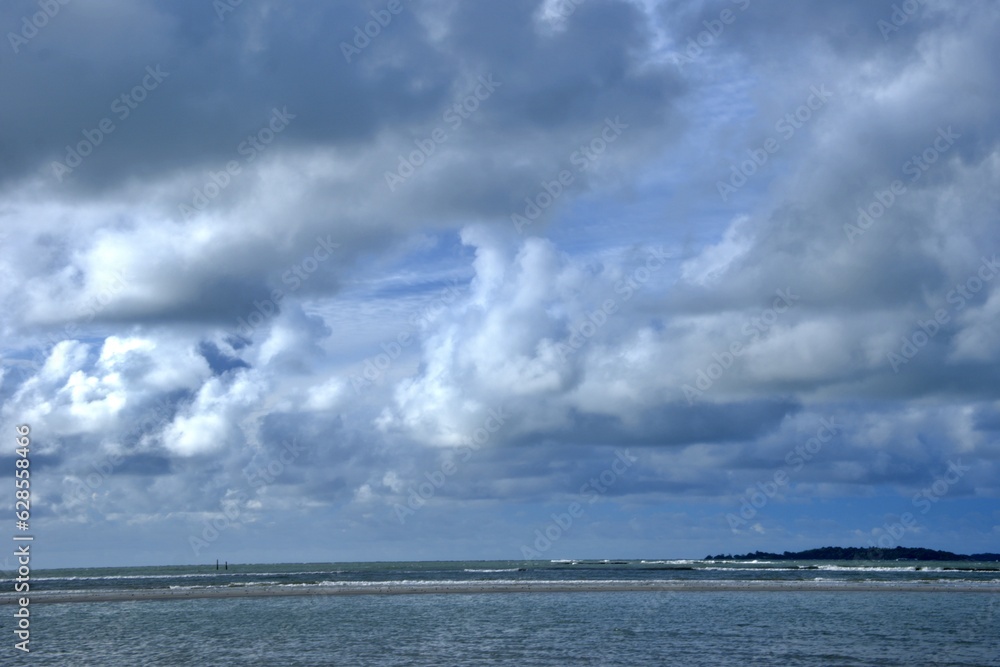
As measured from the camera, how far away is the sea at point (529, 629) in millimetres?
34688

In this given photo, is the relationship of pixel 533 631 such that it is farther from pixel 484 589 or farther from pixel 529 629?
pixel 484 589

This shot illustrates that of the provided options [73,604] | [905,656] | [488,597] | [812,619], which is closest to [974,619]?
[812,619]

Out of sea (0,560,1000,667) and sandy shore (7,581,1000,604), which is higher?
sea (0,560,1000,667)

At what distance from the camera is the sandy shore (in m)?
75.6

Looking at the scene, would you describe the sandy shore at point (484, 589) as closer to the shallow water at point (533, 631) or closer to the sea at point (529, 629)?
the sea at point (529, 629)

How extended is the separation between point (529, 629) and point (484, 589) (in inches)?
1431

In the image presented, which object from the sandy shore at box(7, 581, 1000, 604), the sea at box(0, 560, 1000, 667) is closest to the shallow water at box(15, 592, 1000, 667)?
the sea at box(0, 560, 1000, 667)

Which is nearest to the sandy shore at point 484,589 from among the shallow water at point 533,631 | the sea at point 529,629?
the sea at point 529,629

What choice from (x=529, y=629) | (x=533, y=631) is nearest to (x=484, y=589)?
(x=529, y=629)

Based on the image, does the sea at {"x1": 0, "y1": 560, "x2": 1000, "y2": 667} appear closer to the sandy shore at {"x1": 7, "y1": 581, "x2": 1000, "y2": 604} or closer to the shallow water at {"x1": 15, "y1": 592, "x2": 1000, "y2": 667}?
the shallow water at {"x1": 15, "y1": 592, "x2": 1000, "y2": 667}

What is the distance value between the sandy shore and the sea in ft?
9.56

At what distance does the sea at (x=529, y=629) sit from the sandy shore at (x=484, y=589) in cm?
291

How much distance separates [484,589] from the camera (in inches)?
3130

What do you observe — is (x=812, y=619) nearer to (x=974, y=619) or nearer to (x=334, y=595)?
(x=974, y=619)
